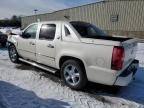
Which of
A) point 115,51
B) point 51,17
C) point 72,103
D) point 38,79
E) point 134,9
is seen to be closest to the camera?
point 115,51

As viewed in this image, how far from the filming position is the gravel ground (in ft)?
13.7

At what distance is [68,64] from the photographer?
5027 millimetres

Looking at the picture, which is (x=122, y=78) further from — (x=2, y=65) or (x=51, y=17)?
(x=51, y=17)

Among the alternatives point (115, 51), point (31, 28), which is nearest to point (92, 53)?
point (115, 51)

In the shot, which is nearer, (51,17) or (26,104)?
(26,104)

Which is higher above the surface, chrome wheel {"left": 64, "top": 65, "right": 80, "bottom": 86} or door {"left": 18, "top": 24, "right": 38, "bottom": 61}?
door {"left": 18, "top": 24, "right": 38, "bottom": 61}

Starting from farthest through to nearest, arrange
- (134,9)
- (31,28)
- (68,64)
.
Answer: (134,9), (31,28), (68,64)

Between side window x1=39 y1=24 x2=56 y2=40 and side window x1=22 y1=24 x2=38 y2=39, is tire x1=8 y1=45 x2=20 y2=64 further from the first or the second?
side window x1=39 y1=24 x2=56 y2=40

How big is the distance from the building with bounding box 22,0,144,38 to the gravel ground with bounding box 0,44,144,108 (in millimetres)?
15354

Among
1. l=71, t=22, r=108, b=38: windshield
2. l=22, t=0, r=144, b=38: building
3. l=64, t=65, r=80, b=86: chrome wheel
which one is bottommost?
l=64, t=65, r=80, b=86: chrome wheel

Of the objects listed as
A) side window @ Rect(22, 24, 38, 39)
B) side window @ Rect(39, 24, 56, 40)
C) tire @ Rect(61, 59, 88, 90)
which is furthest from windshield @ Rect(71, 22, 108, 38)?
side window @ Rect(22, 24, 38, 39)

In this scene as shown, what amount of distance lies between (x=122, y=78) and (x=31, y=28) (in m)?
3.88

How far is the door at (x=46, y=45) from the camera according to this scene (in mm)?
5465

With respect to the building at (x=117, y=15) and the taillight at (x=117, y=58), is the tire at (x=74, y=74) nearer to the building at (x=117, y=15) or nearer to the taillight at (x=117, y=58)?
the taillight at (x=117, y=58)
